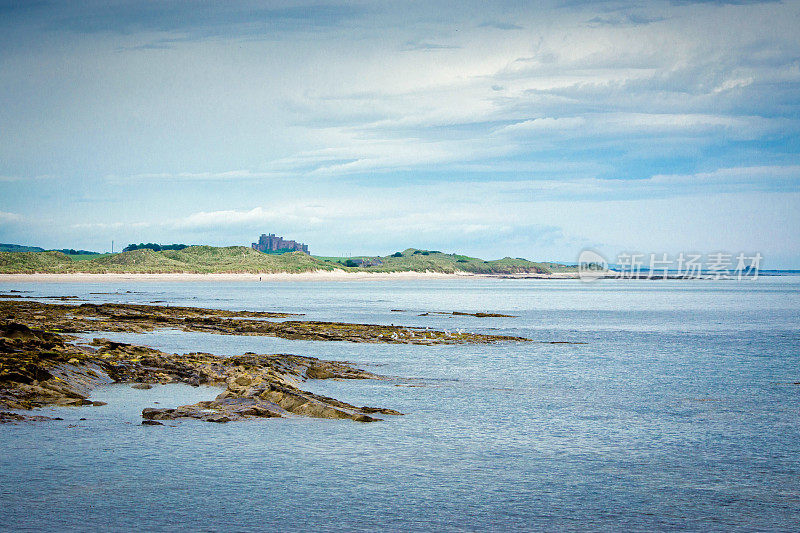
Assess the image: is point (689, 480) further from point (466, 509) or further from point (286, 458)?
point (286, 458)

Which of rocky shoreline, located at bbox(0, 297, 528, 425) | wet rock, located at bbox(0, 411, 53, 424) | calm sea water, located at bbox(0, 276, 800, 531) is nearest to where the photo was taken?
calm sea water, located at bbox(0, 276, 800, 531)

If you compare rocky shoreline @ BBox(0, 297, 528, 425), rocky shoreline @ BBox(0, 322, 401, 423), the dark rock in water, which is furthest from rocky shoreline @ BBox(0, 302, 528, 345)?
rocky shoreline @ BBox(0, 322, 401, 423)

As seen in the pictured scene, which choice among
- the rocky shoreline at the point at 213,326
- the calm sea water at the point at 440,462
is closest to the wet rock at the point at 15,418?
the calm sea water at the point at 440,462

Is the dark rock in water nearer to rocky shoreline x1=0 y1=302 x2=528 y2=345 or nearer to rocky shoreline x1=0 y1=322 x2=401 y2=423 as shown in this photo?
rocky shoreline x1=0 y1=322 x2=401 y2=423

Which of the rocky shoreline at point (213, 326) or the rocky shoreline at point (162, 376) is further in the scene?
the rocky shoreline at point (213, 326)

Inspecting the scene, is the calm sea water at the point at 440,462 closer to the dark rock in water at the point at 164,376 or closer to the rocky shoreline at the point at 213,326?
the dark rock in water at the point at 164,376

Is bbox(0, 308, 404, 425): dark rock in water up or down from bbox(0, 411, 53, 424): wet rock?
up

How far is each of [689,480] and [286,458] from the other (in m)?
8.04

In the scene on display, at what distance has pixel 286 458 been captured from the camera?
1490 cm

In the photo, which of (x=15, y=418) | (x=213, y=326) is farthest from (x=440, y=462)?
(x=213, y=326)

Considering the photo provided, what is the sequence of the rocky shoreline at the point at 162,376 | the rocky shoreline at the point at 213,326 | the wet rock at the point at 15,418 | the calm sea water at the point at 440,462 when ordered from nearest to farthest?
1. the calm sea water at the point at 440,462
2. the wet rock at the point at 15,418
3. the rocky shoreline at the point at 162,376
4. the rocky shoreline at the point at 213,326

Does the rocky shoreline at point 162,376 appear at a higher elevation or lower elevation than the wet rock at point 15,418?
higher

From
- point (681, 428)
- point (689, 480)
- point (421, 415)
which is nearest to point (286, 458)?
point (421, 415)

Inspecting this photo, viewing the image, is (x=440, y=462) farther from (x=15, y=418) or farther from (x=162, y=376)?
(x=162, y=376)
